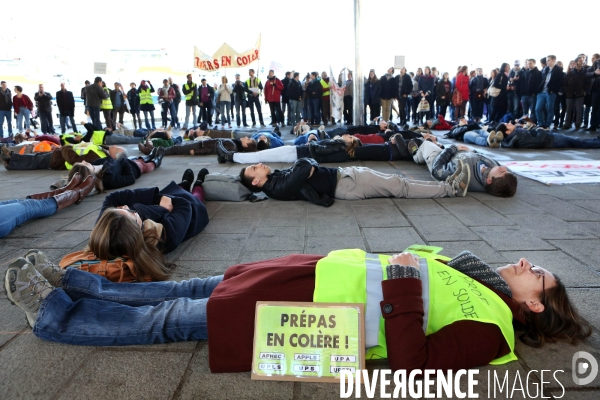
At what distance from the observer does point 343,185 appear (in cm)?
482

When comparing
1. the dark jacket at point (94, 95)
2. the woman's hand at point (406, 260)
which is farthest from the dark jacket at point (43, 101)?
the woman's hand at point (406, 260)

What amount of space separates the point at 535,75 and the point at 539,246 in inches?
413

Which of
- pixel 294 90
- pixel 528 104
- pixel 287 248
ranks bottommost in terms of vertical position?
pixel 287 248

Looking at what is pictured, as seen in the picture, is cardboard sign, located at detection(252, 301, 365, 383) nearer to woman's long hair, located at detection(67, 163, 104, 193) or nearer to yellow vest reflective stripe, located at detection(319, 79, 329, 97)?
woman's long hair, located at detection(67, 163, 104, 193)

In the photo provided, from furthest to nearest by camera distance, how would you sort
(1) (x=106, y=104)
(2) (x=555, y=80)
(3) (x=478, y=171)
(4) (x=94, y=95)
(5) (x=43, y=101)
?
1. (1) (x=106, y=104)
2. (4) (x=94, y=95)
3. (5) (x=43, y=101)
4. (2) (x=555, y=80)
5. (3) (x=478, y=171)

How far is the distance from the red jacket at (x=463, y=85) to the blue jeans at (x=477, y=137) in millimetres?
5318

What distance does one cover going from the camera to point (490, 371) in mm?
1818

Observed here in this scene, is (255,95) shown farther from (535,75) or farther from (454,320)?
(454,320)

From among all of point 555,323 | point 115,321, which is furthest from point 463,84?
point 115,321

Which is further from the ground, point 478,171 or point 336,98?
point 336,98

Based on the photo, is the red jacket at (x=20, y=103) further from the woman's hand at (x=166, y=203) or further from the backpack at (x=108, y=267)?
the backpack at (x=108, y=267)

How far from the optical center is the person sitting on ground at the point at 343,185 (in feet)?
15.4

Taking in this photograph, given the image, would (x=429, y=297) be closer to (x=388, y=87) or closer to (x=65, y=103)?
(x=388, y=87)

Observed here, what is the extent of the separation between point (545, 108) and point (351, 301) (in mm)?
12411
